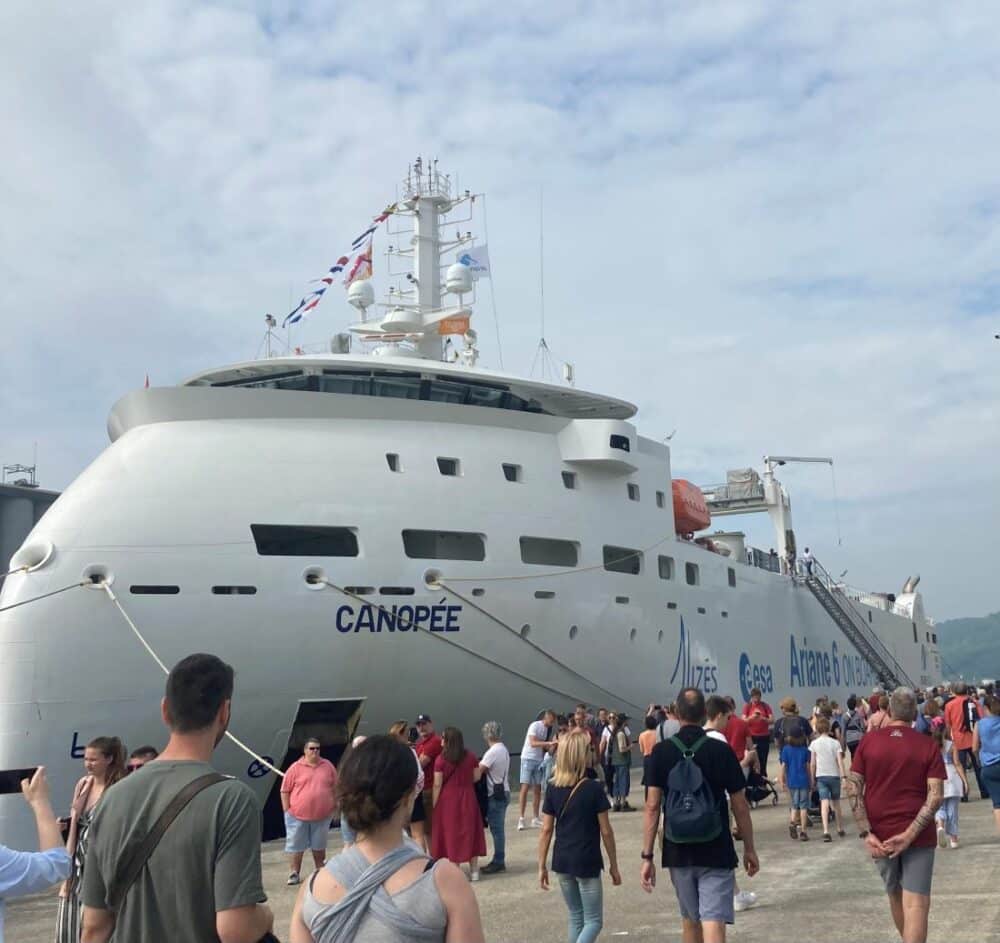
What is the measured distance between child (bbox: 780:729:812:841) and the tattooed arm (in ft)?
16.8

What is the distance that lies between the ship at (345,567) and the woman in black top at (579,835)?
27.1ft

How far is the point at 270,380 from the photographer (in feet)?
57.1

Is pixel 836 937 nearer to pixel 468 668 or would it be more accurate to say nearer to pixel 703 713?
pixel 703 713

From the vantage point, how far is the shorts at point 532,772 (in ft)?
40.5

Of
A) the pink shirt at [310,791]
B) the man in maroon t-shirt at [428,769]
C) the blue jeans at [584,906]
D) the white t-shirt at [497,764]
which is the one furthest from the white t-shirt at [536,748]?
the blue jeans at [584,906]

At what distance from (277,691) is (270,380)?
216 inches

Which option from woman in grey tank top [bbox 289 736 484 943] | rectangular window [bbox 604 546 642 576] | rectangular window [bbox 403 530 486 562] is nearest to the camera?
woman in grey tank top [bbox 289 736 484 943]

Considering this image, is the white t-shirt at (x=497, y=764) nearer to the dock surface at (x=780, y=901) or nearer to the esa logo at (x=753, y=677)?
the dock surface at (x=780, y=901)

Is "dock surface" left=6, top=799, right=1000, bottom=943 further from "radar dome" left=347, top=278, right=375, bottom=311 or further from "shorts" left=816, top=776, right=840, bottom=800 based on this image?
"radar dome" left=347, top=278, right=375, bottom=311

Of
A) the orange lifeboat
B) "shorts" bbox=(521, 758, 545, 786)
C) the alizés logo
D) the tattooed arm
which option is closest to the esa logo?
the alizés logo

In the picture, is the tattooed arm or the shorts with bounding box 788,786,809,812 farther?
the shorts with bounding box 788,786,809,812

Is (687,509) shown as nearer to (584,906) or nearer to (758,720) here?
(758,720)

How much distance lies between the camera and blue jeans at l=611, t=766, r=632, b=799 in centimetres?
1335

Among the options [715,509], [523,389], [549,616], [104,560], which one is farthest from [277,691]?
[715,509]
